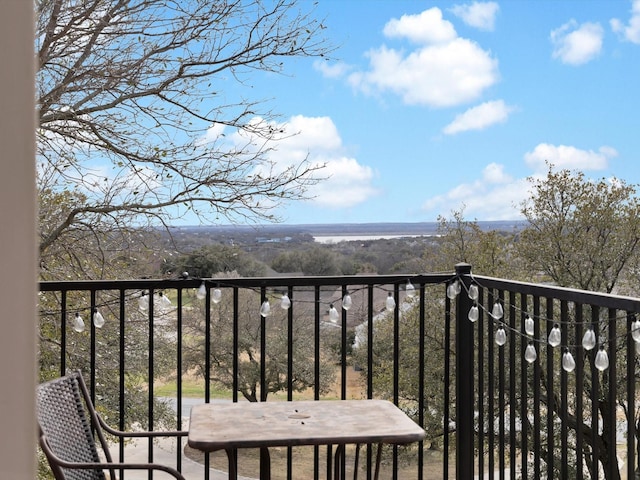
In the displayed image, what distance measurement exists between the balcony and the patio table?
1.47 feet

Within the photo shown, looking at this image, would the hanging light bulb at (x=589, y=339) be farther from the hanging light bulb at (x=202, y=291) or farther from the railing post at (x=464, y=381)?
the hanging light bulb at (x=202, y=291)

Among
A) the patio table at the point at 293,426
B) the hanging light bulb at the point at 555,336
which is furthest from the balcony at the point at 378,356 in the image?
the patio table at the point at 293,426

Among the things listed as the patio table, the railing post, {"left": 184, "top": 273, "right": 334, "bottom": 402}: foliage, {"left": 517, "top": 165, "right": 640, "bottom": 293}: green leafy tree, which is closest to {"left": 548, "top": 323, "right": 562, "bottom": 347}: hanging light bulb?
the patio table

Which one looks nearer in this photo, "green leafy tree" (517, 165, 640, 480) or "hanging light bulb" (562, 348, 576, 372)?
"hanging light bulb" (562, 348, 576, 372)

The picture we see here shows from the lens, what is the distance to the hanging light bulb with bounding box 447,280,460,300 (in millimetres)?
3064

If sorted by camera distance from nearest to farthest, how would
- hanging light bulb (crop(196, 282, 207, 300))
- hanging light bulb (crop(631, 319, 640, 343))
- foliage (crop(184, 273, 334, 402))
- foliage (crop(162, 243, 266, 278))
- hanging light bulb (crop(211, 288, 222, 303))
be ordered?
hanging light bulb (crop(631, 319, 640, 343)) < hanging light bulb (crop(211, 288, 222, 303)) < hanging light bulb (crop(196, 282, 207, 300)) < foliage (crop(162, 243, 266, 278)) < foliage (crop(184, 273, 334, 402))

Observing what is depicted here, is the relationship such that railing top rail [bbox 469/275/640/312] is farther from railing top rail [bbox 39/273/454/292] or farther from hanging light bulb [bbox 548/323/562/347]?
railing top rail [bbox 39/273/454/292]

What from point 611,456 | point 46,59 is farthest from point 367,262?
point 611,456

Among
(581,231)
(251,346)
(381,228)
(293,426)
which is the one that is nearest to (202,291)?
(293,426)

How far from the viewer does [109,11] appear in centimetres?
546

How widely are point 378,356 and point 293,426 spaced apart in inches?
365

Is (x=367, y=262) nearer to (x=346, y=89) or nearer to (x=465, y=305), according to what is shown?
(x=465, y=305)

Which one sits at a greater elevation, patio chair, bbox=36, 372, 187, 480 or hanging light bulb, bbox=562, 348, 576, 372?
hanging light bulb, bbox=562, 348, 576, 372

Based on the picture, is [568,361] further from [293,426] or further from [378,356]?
[378,356]
